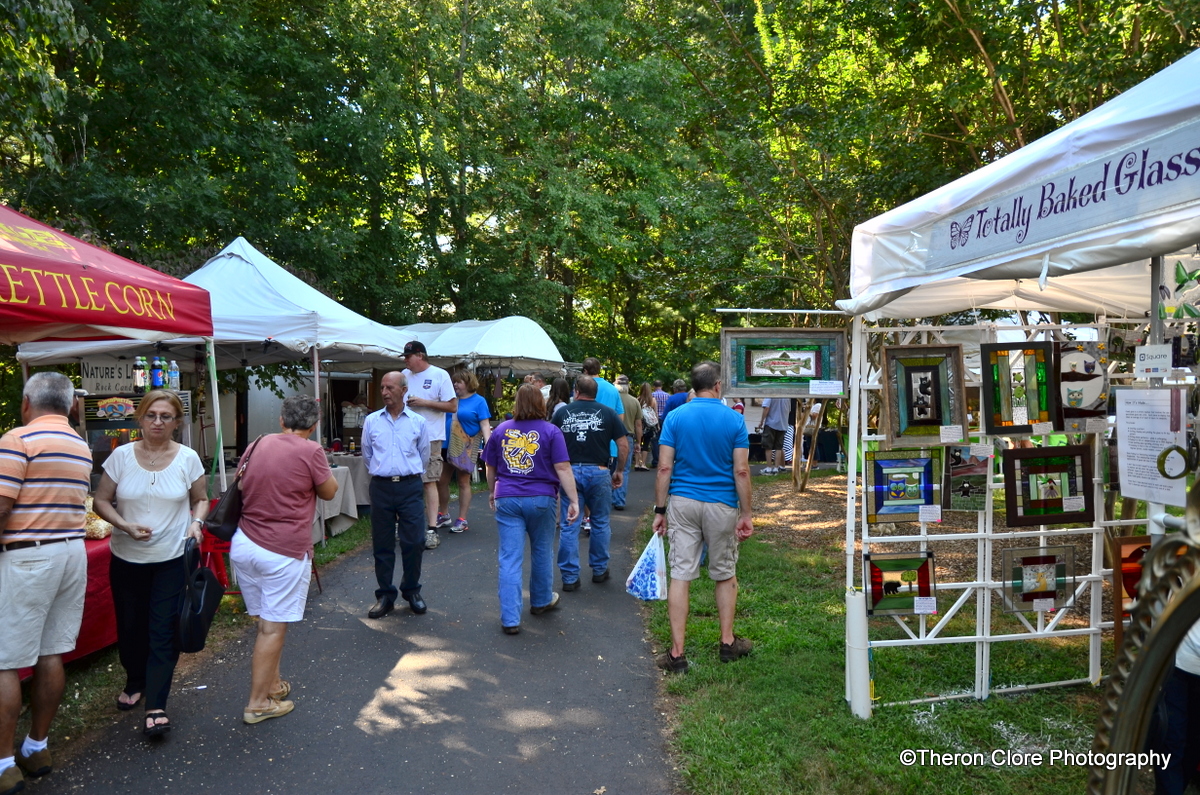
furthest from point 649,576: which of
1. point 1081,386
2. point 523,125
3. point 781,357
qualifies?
point 523,125

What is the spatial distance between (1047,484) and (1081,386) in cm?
59

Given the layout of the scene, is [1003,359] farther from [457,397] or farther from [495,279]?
[495,279]

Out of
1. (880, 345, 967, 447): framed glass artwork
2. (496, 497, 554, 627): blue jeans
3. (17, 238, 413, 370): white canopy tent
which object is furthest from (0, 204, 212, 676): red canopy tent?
(880, 345, 967, 447): framed glass artwork

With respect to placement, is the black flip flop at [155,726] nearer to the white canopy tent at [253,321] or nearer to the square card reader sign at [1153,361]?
the white canopy tent at [253,321]

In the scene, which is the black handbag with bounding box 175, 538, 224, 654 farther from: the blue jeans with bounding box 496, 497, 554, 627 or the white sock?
the blue jeans with bounding box 496, 497, 554, 627

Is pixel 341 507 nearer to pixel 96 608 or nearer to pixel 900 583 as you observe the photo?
pixel 96 608

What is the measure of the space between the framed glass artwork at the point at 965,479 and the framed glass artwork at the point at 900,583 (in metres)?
0.37

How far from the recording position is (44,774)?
3.83 meters

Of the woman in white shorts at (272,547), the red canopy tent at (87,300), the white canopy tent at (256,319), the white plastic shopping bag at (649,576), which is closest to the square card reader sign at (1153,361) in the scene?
the white plastic shopping bag at (649,576)

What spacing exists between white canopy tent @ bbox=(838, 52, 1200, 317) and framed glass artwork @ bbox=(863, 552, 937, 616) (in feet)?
4.87

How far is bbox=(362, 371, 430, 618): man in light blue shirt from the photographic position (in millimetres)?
6223

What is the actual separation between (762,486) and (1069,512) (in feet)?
32.5

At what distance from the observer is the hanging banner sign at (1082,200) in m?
2.39

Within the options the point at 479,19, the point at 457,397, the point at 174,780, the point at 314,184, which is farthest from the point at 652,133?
the point at 174,780
